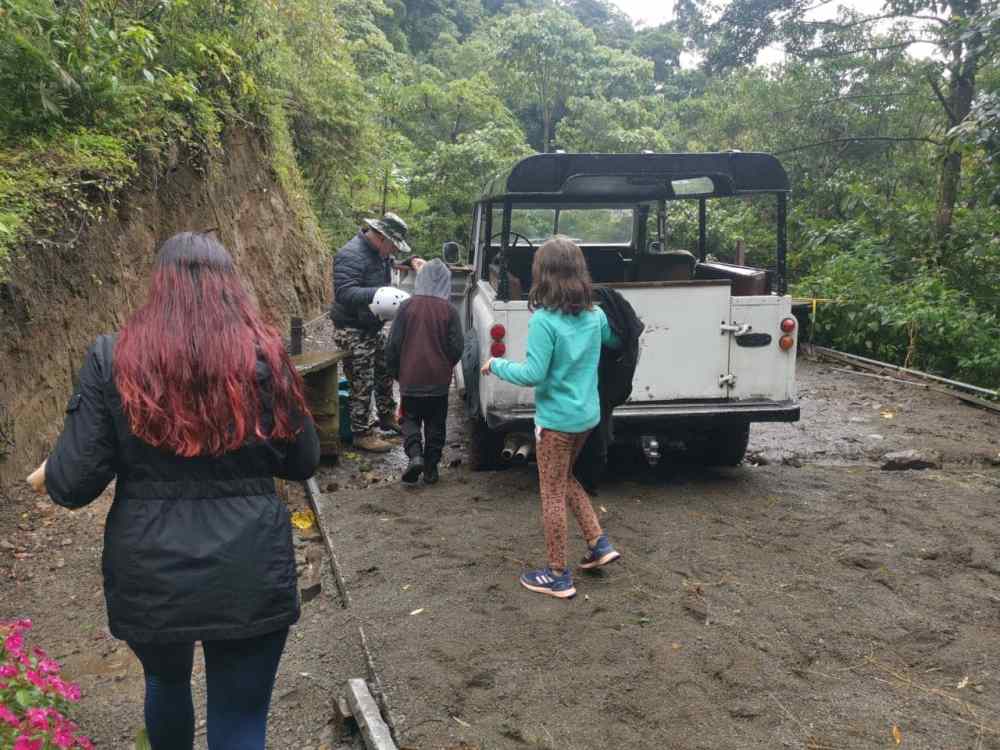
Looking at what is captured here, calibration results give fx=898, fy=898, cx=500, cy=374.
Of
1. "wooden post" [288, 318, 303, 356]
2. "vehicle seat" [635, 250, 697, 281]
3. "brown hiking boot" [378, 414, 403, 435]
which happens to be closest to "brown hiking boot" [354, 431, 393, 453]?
"brown hiking boot" [378, 414, 403, 435]

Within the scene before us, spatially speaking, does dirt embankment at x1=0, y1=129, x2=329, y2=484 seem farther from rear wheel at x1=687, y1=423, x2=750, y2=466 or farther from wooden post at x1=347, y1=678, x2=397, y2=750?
rear wheel at x1=687, y1=423, x2=750, y2=466

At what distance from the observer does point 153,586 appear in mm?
2408

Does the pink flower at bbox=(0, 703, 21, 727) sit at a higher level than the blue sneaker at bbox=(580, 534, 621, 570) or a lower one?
higher

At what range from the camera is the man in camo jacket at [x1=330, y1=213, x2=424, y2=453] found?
7672 mm

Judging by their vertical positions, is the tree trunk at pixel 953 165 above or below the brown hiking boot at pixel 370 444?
above

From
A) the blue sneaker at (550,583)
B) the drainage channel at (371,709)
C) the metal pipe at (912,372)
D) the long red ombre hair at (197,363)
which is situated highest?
the long red ombre hair at (197,363)

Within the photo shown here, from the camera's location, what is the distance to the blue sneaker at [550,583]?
465 cm

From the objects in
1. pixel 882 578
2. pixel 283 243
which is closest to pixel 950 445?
pixel 882 578

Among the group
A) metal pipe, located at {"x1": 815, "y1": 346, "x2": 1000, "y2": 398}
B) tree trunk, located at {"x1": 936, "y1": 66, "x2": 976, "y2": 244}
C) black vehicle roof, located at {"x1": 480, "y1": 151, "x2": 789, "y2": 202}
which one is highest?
tree trunk, located at {"x1": 936, "y1": 66, "x2": 976, "y2": 244}

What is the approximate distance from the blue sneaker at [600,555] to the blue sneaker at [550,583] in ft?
0.52

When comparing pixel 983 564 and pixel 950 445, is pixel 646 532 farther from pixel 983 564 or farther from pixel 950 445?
pixel 950 445

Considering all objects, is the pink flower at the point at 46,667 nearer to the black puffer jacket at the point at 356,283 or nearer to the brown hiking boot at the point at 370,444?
the black puffer jacket at the point at 356,283

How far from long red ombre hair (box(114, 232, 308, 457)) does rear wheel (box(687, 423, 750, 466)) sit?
5.18 m

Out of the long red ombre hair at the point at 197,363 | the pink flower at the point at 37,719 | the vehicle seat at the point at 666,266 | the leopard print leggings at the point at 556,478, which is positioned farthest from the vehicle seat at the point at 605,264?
the pink flower at the point at 37,719
